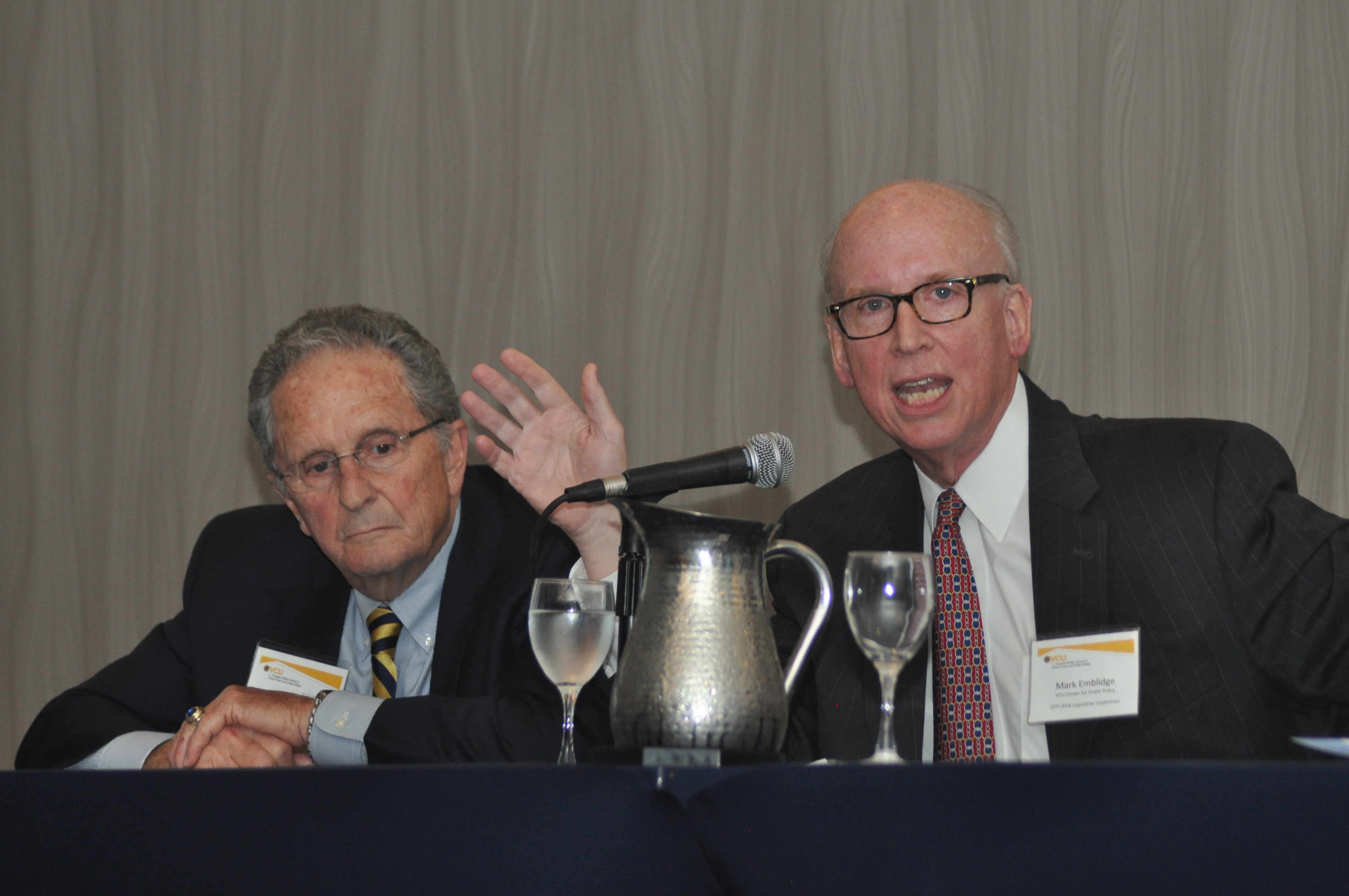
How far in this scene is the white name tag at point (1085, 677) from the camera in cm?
168

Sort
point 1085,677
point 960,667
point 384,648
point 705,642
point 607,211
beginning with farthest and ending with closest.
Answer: point 607,211
point 384,648
point 960,667
point 1085,677
point 705,642

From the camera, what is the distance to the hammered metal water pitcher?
114cm

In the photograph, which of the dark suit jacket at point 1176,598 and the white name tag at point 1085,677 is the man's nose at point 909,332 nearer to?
the dark suit jacket at point 1176,598

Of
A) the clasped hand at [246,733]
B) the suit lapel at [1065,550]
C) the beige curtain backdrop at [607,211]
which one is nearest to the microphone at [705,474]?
the suit lapel at [1065,550]

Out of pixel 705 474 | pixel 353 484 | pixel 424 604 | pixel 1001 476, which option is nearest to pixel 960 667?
pixel 1001 476

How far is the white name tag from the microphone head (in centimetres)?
54

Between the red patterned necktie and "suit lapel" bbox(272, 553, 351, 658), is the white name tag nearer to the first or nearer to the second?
the red patterned necktie

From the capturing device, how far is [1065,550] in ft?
6.41

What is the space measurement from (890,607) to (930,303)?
3.23 ft

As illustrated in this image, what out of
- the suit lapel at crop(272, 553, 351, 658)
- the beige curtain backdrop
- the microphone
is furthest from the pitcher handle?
the beige curtain backdrop

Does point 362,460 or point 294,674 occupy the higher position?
point 362,460

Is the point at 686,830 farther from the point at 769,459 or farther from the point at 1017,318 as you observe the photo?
the point at 1017,318

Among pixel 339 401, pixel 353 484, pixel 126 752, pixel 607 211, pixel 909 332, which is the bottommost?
pixel 126 752

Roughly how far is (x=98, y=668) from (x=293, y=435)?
1699 millimetres
